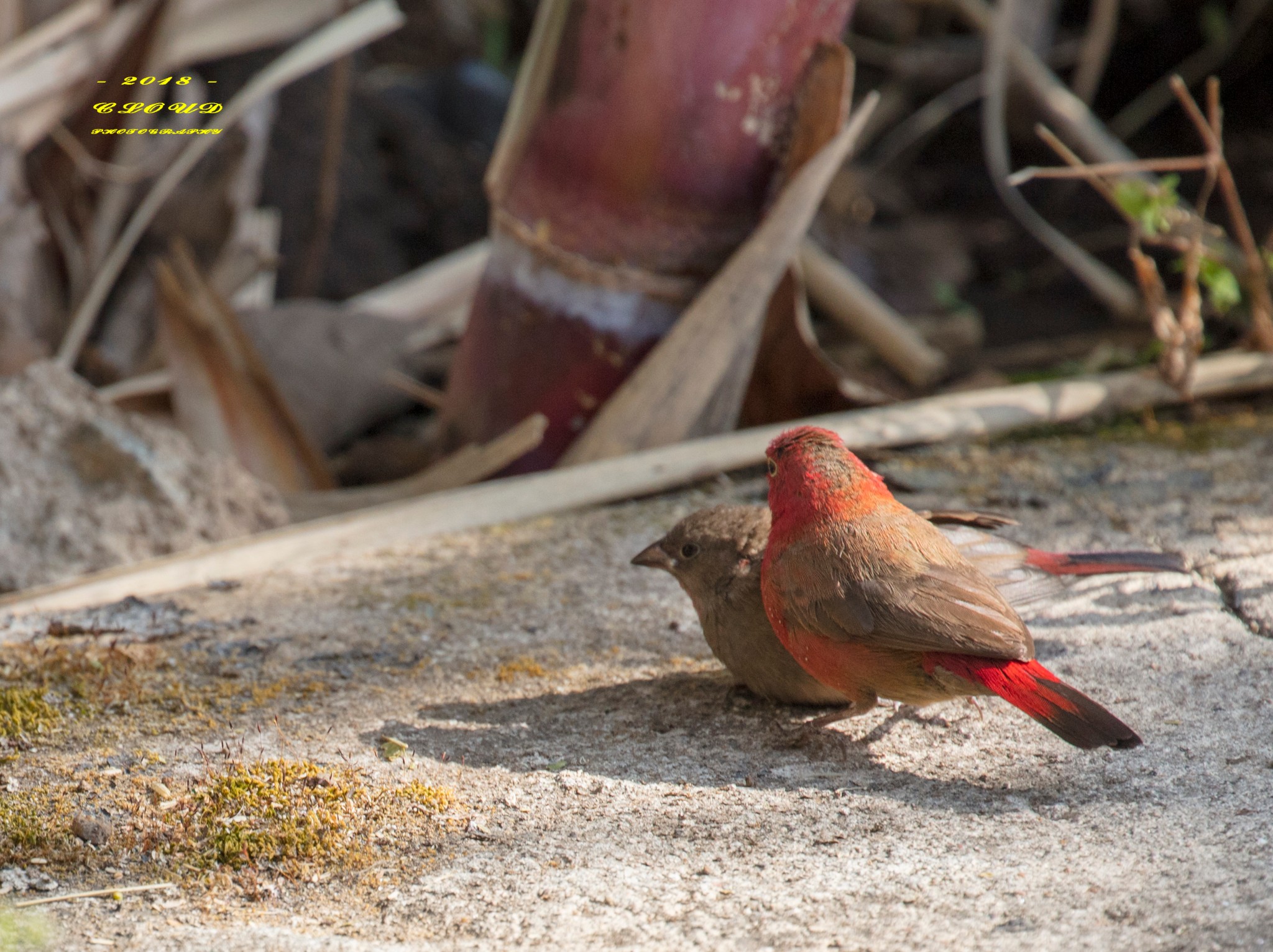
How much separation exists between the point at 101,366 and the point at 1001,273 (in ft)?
13.0

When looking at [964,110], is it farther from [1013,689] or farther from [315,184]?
[1013,689]

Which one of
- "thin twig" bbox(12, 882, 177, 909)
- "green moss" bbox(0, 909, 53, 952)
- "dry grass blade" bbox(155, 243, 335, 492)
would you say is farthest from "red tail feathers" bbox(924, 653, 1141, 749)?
"dry grass blade" bbox(155, 243, 335, 492)

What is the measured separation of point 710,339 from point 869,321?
1683 mm

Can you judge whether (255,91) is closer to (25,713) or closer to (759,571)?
(25,713)

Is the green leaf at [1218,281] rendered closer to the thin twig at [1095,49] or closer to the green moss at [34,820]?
the thin twig at [1095,49]

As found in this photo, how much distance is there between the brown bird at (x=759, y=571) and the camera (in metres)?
2.49

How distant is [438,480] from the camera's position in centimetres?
369

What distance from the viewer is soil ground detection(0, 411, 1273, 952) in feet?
5.97

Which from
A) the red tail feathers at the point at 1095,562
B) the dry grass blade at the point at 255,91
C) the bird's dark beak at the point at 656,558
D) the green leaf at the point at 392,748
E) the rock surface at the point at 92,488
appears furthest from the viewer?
the dry grass blade at the point at 255,91

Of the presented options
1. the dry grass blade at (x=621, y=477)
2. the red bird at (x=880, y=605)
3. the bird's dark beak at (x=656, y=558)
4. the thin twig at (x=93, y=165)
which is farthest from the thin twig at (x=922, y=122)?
the red bird at (x=880, y=605)

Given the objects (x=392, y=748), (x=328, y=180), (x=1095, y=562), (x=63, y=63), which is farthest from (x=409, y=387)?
(x=1095, y=562)

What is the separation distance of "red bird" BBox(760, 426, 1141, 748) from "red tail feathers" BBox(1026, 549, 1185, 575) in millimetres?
245

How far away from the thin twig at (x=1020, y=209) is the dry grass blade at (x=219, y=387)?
2.44 meters

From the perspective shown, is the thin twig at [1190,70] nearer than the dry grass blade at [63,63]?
No
